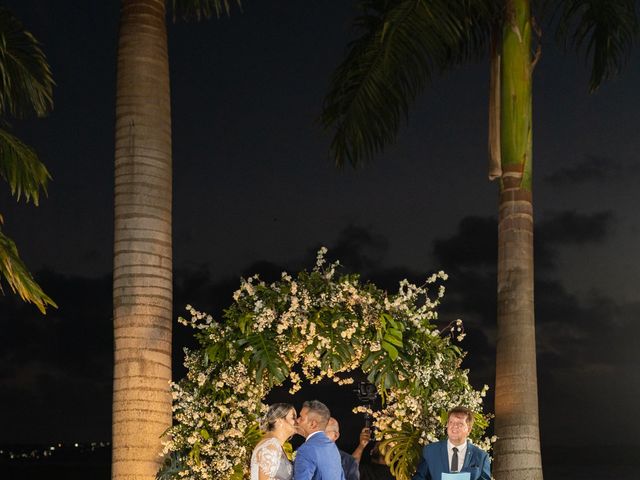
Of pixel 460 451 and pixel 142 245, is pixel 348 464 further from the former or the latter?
pixel 142 245

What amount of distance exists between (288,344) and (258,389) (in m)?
0.53

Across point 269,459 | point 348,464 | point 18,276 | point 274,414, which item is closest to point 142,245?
point 18,276

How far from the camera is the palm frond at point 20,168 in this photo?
1287 cm

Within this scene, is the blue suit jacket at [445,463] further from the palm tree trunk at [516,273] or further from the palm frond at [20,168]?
the palm frond at [20,168]

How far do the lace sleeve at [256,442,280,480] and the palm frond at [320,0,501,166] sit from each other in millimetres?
6314

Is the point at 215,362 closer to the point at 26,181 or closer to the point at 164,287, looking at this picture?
the point at 164,287

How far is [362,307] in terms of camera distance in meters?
11.2

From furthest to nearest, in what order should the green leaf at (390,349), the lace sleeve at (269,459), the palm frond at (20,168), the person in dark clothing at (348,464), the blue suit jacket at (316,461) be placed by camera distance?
1. the palm frond at (20,168)
2. the green leaf at (390,349)
3. the person in dark clothing at (348,464)
4. the lace sleeve at (269,459)
5. the blue suit jacket at (316,461)

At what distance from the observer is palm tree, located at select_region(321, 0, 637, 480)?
13.1 meters

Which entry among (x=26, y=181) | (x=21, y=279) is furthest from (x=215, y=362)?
(x=26, y=181)

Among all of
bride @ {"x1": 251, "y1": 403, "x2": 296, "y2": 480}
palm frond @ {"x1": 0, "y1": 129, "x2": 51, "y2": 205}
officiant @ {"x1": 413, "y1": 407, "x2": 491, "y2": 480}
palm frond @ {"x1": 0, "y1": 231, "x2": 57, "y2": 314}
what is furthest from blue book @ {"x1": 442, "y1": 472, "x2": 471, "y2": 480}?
palm frond @ {"x1": 0, "y1": 129, "x2": 51, "y2": 205}

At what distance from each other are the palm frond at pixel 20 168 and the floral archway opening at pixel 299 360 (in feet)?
9.97

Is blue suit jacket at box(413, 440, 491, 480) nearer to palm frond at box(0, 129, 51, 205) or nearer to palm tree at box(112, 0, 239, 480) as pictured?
palm tree at box(112, 0, 239, 480)

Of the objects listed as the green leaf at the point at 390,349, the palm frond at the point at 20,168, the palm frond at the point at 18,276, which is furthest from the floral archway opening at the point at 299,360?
the palm frond at the point at 20,168
